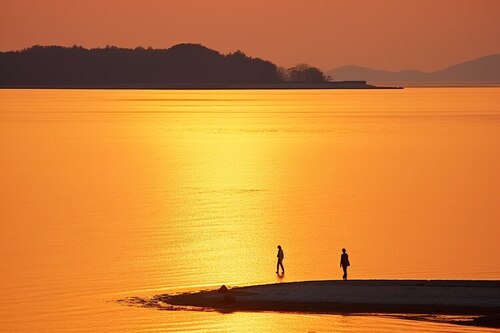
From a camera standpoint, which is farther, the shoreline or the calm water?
the calm water

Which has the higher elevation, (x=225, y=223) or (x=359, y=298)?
(x=225, y=223)

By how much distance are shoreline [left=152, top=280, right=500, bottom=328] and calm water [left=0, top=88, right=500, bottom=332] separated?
94cm

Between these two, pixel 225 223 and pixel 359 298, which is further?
pixel 225 223

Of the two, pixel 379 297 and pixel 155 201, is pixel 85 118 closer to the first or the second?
pixel 155 201

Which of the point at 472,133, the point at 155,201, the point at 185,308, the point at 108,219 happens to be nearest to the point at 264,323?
the point at 185,308

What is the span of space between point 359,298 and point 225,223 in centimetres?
2246

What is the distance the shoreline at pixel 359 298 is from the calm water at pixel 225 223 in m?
0.94

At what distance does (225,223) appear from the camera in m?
60.5

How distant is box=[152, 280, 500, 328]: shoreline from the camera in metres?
37.2

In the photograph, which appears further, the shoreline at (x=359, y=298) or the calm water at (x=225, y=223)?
the calm water at (x=225, y=223)

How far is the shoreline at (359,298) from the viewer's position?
37.2 metres

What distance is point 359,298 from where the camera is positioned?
38625 mm

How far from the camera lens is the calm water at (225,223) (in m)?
40.8

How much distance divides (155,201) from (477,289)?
34976mm
